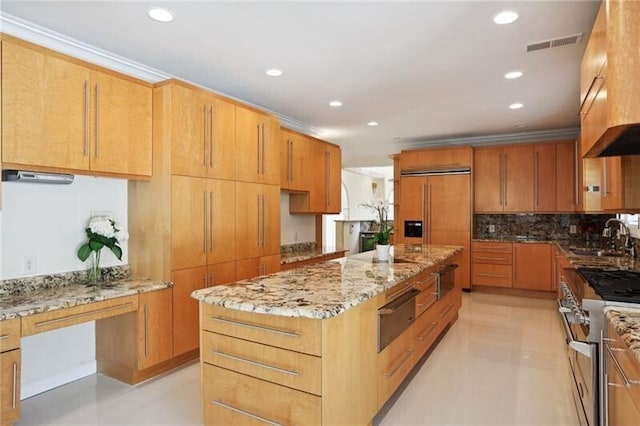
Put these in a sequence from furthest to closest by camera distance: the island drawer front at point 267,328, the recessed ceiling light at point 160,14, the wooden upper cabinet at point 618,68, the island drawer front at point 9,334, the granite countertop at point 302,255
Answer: the granite countertop at point 302,255 < the recessed ceiling light at point 160,14 < the island drawer front at point 9,334 < the island drawer front at point 267,328 < the wooden upper cabinet at point 618,68

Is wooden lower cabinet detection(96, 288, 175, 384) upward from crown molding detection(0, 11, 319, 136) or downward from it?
downward

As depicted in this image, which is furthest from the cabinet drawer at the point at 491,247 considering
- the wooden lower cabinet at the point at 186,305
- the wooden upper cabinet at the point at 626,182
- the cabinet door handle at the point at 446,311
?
the wooden lower cabinet at the point at 186,305

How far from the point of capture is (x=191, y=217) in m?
3.31

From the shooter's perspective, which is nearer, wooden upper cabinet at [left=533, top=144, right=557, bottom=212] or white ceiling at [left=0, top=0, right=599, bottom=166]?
white ceiling at [left=0, top=0, right=599, bottom=166]

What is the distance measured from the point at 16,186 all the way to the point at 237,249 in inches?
71.3

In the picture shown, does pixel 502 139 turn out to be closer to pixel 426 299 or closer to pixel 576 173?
pixel 576 173

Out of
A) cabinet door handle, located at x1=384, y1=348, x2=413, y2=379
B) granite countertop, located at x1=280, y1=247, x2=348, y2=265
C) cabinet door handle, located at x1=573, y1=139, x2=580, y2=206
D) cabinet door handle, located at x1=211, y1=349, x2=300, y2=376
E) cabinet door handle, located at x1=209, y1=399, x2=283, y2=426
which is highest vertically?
cabinet door handle, located at x1=573, y1=139, x2=580, y2=206

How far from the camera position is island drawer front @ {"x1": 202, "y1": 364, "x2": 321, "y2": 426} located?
1784mm

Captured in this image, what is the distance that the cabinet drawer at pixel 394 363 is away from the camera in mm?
2287

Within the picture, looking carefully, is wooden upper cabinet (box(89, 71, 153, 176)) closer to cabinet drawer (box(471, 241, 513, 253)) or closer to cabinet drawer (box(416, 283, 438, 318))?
cabinet drawer (box(416, 283, 438, 318))

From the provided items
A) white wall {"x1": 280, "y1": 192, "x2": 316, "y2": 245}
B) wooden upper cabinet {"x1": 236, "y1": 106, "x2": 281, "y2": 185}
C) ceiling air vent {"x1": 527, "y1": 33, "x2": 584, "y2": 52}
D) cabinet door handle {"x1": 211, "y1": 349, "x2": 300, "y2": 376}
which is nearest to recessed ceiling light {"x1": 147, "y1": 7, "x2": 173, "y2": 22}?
wooden upper cabinet {"x1": 236, "y1": 106, "x2": 281, "y2": 185}

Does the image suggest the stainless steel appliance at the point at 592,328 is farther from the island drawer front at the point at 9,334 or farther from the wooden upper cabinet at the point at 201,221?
the island drawer front at the point at 9,334

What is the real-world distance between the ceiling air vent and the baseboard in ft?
14.5

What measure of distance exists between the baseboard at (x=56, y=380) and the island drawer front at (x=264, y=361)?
1642 millimetres
